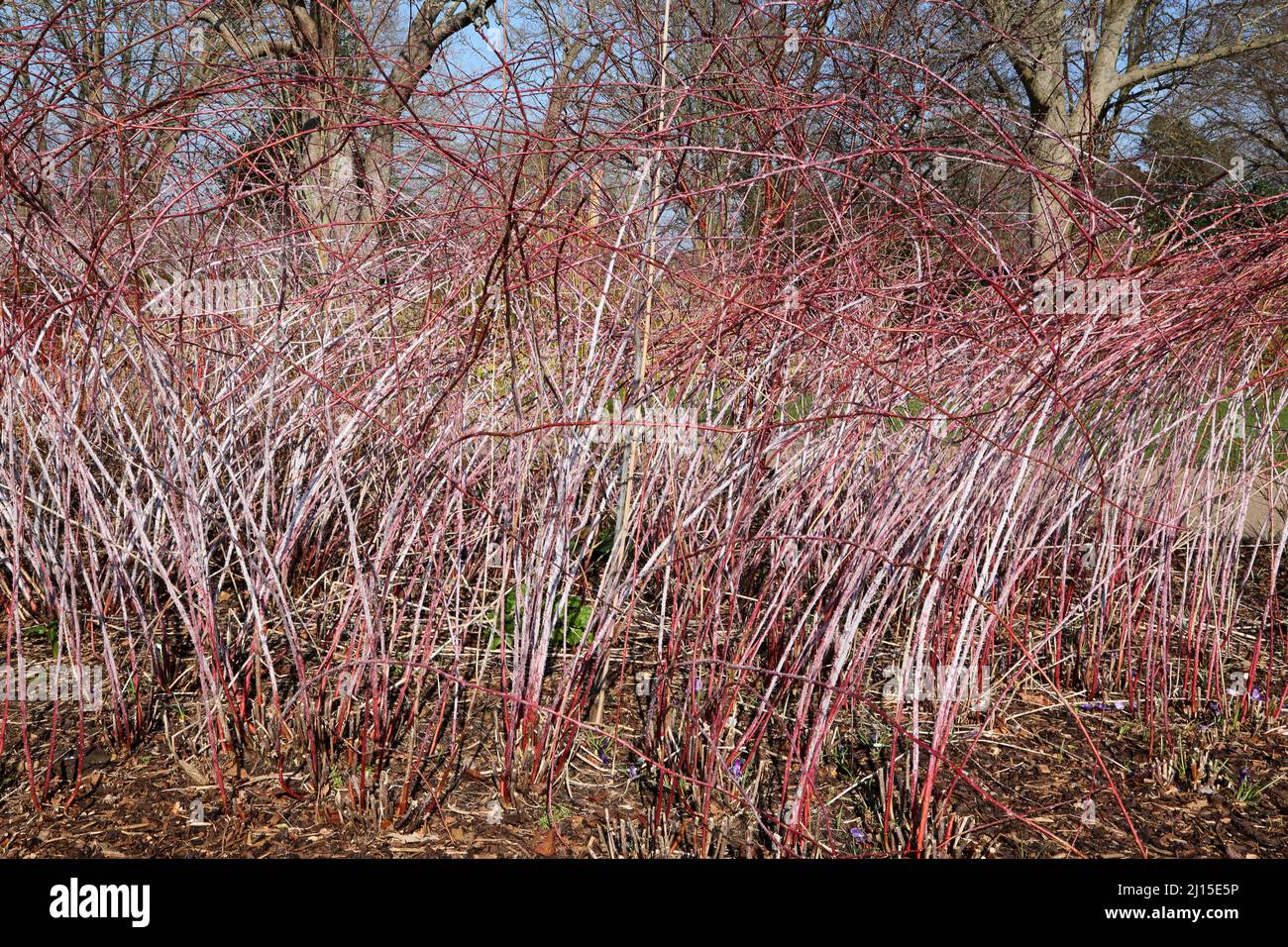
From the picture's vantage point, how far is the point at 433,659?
217cm

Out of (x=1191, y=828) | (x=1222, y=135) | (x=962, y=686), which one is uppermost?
(x=1222, y=135)

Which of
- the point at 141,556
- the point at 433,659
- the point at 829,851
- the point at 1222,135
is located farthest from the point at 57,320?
the point at 1222,135

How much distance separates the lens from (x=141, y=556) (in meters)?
2.00

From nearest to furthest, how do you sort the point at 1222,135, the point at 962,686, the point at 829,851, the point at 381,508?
the point at 829,851, the point at 962,686, the point at 381,508, the point at 1222,135

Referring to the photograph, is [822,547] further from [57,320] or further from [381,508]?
[57,320]

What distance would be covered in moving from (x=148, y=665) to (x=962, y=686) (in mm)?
1721

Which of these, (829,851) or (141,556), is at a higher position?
(141,556)

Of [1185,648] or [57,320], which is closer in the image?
[1185,648]

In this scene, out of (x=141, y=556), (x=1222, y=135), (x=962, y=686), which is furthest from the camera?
(x=1222, y=135)

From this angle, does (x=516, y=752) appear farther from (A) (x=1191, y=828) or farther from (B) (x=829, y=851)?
(A) (x=1191, y=828)

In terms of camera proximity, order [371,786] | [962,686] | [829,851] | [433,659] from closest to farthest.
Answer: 1. [829,851]
2. [371,786]
3. [962,686]
4. [433,659]

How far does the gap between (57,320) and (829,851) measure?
7.62ft

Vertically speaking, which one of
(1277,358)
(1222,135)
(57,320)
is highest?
(1222,135)

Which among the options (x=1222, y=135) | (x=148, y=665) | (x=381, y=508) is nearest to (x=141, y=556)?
(x=148, y=665)
